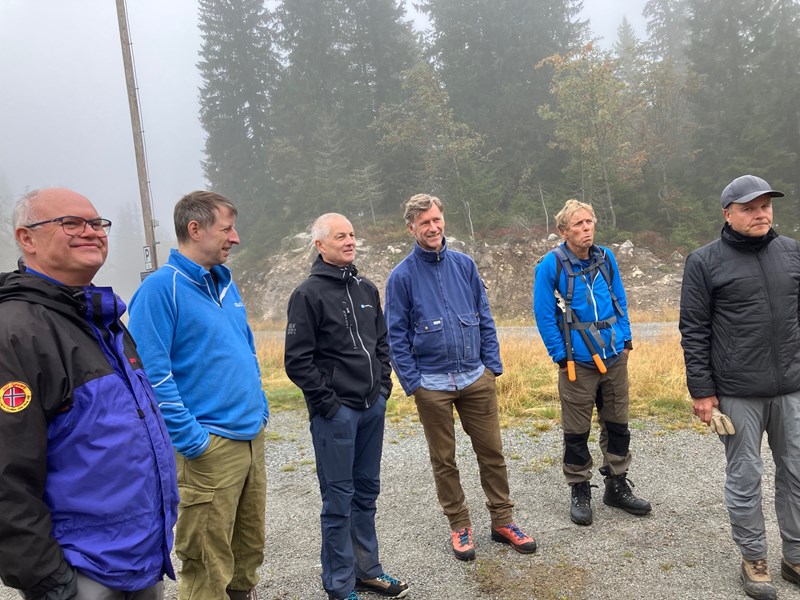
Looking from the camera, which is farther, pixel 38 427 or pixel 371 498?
pixel 371 498

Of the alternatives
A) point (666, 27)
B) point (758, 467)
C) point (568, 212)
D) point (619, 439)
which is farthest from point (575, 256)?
point (666, 27)

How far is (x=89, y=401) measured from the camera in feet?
5.52

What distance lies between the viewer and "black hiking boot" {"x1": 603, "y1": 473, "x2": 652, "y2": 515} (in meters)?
3.86

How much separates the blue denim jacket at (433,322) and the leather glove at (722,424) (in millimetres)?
1298

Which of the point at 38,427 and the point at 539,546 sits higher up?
the point at 38,427

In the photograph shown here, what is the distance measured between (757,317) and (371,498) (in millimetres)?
2525

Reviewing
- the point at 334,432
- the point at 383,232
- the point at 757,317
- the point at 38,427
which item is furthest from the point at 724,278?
the point at 383,232

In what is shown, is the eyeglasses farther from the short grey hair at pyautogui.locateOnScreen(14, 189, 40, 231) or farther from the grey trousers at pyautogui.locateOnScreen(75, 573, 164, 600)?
the grey trousers at pyautogui.locateOnScreen(75, 573, 164, 600)

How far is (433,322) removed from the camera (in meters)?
3.56

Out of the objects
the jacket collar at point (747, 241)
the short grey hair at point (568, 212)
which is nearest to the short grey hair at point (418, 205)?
the short grey hair at point (568, 212)

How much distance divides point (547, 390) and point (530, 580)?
440 centimetres

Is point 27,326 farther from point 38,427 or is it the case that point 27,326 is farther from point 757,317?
point 757,317

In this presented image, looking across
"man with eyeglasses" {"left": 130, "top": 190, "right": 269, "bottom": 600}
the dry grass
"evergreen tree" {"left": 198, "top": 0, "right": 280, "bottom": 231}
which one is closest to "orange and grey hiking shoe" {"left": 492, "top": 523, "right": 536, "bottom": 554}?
"man with eyeglasses" {"left": 130, "top": 190, "right": 269, "bottom": 600}

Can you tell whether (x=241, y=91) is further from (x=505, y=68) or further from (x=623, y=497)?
(x=623, y=497)
